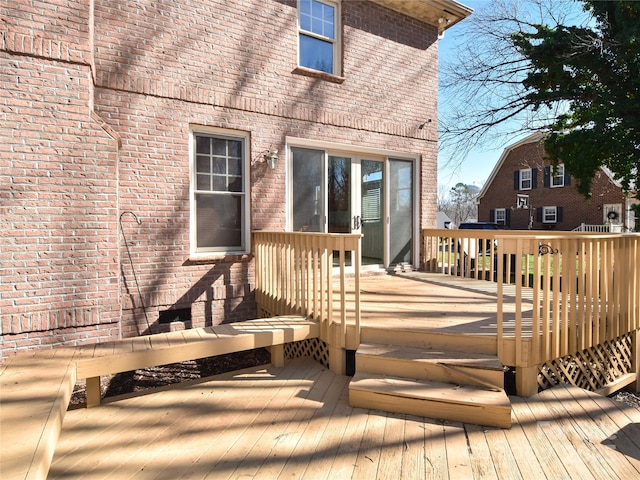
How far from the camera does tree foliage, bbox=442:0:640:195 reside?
7.88 m

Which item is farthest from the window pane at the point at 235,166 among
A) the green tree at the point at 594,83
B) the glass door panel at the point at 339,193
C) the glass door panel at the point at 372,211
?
the green tree at the point at 594,83

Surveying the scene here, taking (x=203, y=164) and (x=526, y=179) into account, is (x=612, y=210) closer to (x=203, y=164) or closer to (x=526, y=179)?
(x=526, y=179)

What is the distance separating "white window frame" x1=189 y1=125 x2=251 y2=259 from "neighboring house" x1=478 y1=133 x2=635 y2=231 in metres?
17.4

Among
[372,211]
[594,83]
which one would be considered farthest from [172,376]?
[594,83]

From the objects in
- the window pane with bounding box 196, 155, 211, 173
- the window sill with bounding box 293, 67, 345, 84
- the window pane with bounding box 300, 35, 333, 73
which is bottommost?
the window pane with bounding box 196, 155, 211, 173

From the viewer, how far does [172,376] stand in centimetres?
432

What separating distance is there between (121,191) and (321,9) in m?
4.26

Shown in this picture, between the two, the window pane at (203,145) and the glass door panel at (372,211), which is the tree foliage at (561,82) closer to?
the glass door panel at (372,211)

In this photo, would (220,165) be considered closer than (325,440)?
No

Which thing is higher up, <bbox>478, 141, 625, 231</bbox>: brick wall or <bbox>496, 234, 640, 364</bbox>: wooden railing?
<bbox>478, 141, 625, 231</bbox>: brick wall

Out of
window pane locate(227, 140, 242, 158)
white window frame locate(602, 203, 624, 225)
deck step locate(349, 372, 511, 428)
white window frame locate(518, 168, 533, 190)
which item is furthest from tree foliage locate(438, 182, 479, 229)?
deck step locate(349, 372, 511, 428)

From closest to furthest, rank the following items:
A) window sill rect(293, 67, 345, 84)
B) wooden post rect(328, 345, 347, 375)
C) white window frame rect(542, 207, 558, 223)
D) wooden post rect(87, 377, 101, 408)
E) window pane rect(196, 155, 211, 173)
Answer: wooden post rect(87, 377, 101, 408), wooden post rect(328, 345, 347, 375), window pane rect(196, 155, 211, 173), window sill rect(293, 67, 345, 84), white window frame rect(542, 207, 558, 223)

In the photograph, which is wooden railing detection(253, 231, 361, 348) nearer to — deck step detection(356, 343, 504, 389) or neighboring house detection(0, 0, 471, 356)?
deck step detection(356, 343, 504, 389)

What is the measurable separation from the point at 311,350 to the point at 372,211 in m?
3.27
